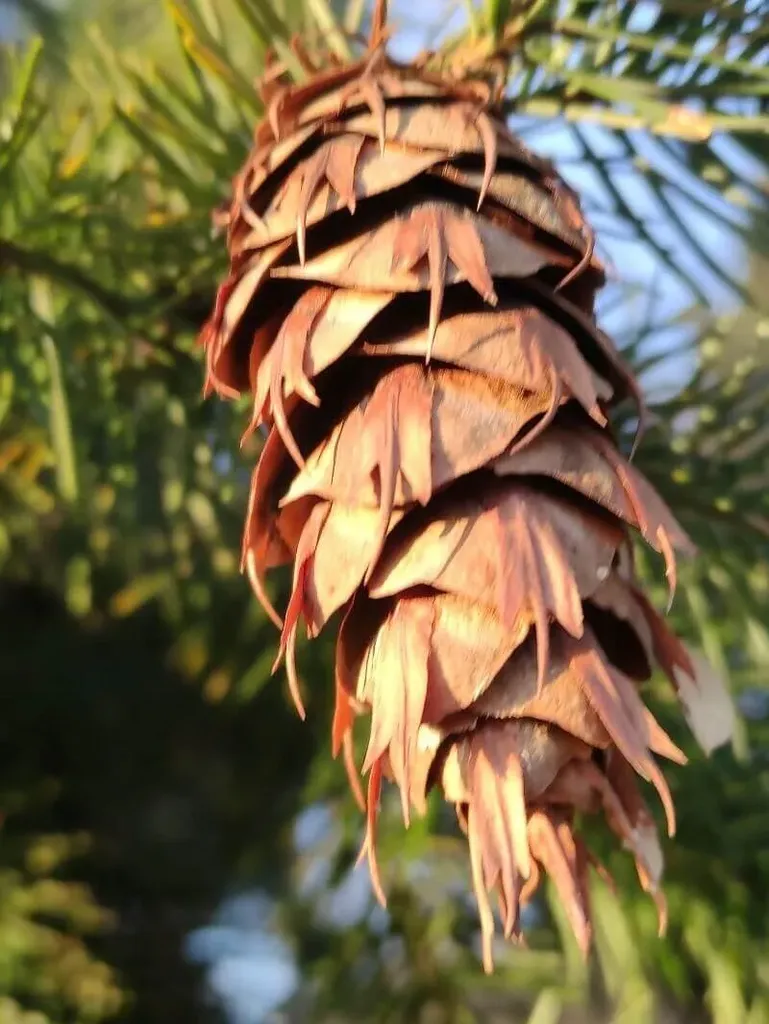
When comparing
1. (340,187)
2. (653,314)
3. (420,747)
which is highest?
(653,314)

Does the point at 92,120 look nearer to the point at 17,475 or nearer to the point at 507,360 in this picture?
the point at 17,475

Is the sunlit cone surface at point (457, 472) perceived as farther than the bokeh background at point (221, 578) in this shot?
No

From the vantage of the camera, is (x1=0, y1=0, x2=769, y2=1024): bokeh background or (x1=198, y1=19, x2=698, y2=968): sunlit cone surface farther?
(x1=0, y1=0, x2=769, y2=1024): bokeh background

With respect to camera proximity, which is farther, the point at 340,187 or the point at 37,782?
the point at 37,782

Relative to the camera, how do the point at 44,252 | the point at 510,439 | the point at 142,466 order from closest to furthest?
1. the point at 510,439
2. the point at 44,252
3. the point at 142,466

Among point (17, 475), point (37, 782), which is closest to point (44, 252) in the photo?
point (17, 475)
